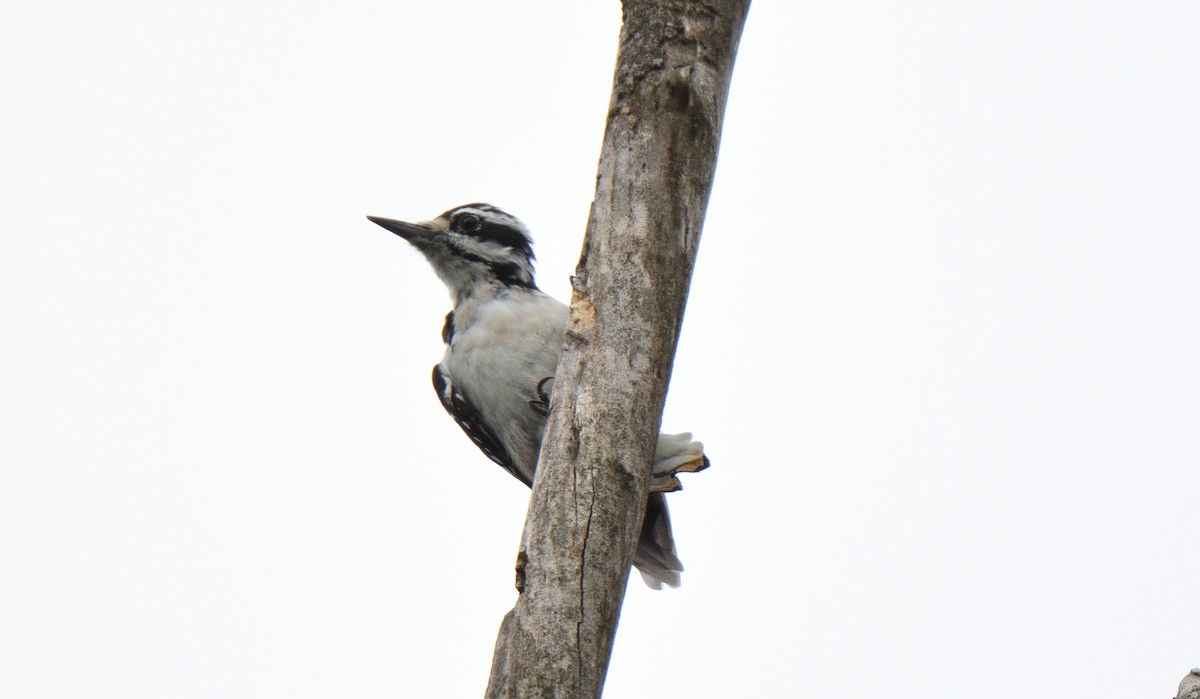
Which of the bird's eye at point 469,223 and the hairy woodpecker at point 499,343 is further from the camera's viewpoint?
the bird's eye at point 469,223

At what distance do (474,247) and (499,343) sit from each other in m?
0.70

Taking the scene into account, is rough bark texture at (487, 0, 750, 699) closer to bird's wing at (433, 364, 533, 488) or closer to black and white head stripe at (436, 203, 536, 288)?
black and white head stripe at (436, 203, 536, 288)

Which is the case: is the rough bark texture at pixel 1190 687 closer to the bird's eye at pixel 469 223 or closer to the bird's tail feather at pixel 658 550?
the bird's tail feather at pixel 658 550

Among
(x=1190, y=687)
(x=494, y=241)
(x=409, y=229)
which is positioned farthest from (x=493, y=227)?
(x=1190, y=687)

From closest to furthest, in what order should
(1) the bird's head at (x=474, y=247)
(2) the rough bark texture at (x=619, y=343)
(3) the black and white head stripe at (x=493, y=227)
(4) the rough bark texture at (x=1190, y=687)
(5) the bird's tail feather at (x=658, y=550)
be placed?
(4) the rough bark texture at (x=1190, y=687) < (2) the rough bark texture at (x=619, y=343) < (5) the bird's tail feather at (x=658, y=550) < (1) the bird's head at (x=474, y=247) < (3) the black and white head stripe at (x=493, y=227)

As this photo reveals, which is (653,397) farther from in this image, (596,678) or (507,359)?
(507,359)

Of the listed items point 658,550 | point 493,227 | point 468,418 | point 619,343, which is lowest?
point 619,343

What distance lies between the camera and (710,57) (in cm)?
417

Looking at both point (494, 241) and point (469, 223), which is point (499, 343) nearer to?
point (494, 241)

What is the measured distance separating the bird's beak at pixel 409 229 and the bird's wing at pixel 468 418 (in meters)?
0.67

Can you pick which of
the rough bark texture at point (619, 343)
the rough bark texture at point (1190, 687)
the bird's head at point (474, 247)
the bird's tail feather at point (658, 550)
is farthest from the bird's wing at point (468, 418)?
the rough bark texture at point (1190, 687)

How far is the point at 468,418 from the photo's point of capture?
6395 mm

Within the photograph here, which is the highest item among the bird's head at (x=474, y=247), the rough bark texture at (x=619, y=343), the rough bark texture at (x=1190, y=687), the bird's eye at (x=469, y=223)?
the bird's eye at (x=469, y=223)

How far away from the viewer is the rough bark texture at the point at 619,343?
332cm
